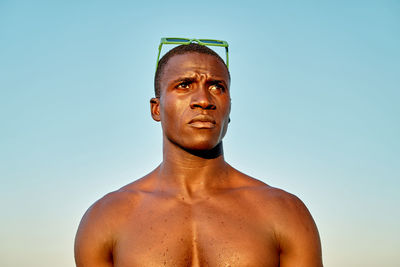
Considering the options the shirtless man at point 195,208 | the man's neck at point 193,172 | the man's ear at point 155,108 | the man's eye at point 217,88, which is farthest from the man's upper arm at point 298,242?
the man's ear at point 155,108

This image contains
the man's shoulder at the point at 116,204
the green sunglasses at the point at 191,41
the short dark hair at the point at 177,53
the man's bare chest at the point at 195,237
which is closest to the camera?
the man's bare chest at the point at 195,237

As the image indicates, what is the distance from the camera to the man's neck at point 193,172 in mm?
4480

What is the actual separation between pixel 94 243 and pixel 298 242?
5.95ft

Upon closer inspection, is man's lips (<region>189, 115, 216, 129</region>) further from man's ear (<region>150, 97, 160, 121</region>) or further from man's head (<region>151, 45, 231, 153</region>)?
man's ear (<region>150, 97, 160, 121</region>)

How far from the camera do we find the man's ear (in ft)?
Result: 16.0

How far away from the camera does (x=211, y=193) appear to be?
14.5 feet

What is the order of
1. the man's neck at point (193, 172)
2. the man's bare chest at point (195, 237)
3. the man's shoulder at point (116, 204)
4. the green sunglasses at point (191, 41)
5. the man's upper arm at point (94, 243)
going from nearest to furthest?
1. the man's bare chest at point (195, 237)
2. the man's upper arm at point (94, 243)
3. the man's shoulder at point (116, 204)
4. the man's neck at point (193, 172)
5. the green sunglasses at point (191, 41)

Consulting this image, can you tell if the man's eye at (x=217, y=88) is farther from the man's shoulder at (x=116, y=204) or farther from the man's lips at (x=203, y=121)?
the man's shoulder at (x=116, y=204)

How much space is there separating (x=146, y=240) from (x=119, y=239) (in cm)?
27

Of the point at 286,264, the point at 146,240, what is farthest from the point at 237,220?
the point at 146,240

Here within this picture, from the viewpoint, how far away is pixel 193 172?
4.52 metres

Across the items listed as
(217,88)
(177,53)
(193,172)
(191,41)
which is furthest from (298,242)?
(191,41)

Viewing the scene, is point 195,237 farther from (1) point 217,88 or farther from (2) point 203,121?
(1) point 217,88

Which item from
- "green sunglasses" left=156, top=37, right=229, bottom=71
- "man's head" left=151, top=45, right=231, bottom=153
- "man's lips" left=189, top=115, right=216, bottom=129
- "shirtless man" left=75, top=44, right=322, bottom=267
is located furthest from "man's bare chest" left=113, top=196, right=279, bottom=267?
"green sunglasses" left=156, top=37, right=229, bottom=71
